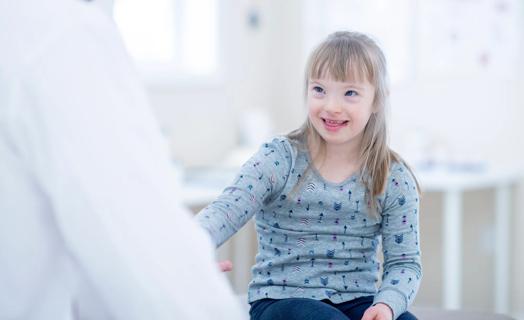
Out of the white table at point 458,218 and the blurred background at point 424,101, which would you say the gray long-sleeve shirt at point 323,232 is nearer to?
the white table at point 458,218

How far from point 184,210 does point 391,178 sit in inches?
28.9

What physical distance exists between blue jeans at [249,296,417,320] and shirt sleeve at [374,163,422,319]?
58mm

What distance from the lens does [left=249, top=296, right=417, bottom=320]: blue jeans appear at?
1361mm

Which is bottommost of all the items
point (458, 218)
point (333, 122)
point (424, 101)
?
point (458, 218)

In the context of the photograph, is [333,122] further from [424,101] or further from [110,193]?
[424,101]

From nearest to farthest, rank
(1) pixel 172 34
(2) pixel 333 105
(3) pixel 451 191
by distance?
(2) pixel 333 105, (3) pixel 451 191, (1) pixel 172 34

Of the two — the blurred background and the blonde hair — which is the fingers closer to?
the blonde hair

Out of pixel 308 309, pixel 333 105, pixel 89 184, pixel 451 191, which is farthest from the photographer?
pixel 451 191

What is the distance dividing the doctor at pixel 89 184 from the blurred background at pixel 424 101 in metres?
2.70

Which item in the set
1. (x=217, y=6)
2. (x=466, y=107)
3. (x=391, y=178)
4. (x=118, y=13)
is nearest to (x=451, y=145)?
(x=466, y=107)

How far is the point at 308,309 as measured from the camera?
1377mm

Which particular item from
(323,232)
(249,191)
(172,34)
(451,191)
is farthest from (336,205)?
(172,34)

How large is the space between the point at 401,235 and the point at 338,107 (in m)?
0.24

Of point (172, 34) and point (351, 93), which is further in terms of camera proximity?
point (172, 34)
